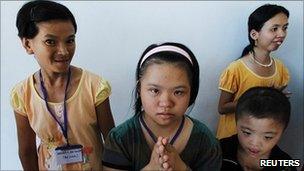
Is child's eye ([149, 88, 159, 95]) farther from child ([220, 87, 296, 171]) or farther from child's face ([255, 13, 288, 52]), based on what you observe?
child's face ([255, 13, 288, 52])

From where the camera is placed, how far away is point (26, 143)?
111cm

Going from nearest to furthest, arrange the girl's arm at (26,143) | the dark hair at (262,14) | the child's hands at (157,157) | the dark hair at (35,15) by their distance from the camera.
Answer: the child's hands at (157,157) < the dark hair at (35,15) < the girl's arm at (26,143) < the dark hair at (262,14)

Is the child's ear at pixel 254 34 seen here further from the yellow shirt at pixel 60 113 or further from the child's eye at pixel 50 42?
the child's eye at pixel 50 42

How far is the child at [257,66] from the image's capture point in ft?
4.11

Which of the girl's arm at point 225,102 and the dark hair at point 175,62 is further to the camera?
the girl's arm at point 225,102

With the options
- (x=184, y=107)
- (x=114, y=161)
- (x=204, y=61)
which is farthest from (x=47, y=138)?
(x=204, y=61)

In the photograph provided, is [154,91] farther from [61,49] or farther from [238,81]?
[238,81]

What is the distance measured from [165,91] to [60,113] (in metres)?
0.37

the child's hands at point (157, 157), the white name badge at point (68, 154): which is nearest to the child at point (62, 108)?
the white name badge at point (68, 154)

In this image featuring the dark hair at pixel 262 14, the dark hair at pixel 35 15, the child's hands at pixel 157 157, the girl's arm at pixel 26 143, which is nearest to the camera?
the child's hands at pixel 157 157

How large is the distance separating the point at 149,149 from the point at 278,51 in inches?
30.1

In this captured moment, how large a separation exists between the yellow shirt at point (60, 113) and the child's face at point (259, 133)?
0.44m

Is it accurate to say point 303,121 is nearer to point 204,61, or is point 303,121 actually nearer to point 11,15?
point 204,61

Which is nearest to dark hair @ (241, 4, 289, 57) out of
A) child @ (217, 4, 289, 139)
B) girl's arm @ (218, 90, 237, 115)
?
child @ (217, 4, 289, 139)
